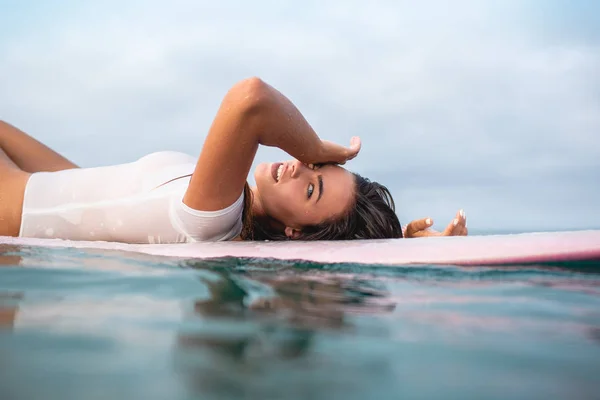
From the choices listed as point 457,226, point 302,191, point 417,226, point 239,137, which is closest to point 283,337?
point 239,137

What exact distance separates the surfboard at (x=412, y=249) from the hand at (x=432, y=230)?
60cm

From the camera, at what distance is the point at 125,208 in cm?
273

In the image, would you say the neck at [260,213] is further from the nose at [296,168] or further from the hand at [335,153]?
the hand at [335,153]

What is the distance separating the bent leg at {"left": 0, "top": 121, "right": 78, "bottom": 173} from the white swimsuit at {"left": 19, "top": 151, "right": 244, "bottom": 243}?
29.1 inches

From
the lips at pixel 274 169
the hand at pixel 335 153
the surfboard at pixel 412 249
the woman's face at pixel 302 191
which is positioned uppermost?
the hand at pixel 335 153

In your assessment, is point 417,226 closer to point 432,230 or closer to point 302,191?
point 432,230

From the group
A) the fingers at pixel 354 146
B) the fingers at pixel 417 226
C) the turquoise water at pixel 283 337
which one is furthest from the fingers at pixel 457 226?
the turquoise water at pixel 283 337

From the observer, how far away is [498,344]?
990 millimetres

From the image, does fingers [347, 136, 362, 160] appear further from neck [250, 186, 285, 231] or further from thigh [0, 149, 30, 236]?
thigh [0, 149, 30, 236]

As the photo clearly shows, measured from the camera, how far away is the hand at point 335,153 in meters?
2.69

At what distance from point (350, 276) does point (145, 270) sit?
2.38ft

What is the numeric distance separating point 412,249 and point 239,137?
0.96 metres

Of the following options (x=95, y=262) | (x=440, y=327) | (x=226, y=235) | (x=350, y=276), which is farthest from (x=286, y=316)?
(x=226, y=235)

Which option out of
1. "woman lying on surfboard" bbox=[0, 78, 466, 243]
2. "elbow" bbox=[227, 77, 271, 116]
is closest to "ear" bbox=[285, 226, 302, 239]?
"woman lying on surfboard" bbox=[0, 78, 466, 243]
